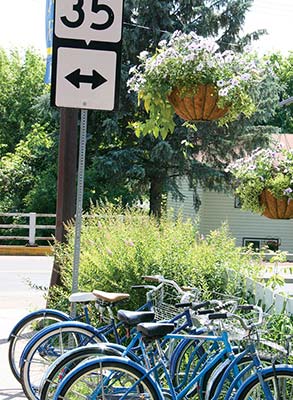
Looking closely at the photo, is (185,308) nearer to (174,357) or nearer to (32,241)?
(174,357)

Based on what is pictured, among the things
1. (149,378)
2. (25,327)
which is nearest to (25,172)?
(25,327)

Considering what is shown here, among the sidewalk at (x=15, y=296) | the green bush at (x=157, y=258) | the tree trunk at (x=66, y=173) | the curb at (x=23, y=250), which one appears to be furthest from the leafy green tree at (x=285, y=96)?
the green bush at (x=157, y=258)

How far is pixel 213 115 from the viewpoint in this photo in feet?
18.5

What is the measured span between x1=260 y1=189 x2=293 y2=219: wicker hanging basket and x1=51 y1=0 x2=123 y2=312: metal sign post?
1269 mm

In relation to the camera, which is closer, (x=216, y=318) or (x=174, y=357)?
(x=216, y=318)

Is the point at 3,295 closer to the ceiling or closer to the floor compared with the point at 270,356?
closer to the floor

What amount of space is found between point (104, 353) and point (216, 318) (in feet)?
2.18

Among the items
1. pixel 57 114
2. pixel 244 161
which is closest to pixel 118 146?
pixel 57 114

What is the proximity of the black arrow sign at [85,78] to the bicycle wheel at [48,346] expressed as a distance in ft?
5.68

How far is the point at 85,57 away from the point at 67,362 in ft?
7.42

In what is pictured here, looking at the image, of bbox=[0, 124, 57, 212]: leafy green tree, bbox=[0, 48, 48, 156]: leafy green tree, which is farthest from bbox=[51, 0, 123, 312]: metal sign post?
bbox=[0, 48, 48, 156]: leafy green tree

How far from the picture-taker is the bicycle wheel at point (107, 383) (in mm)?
3814

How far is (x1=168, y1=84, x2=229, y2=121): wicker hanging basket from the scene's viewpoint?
17.9ft

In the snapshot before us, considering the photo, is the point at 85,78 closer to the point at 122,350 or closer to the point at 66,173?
the point at 122,350
